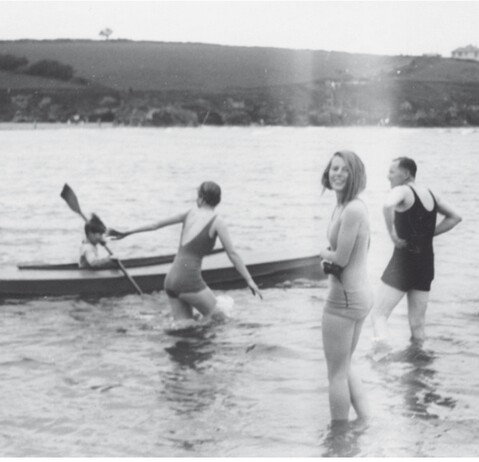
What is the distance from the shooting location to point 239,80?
196 ft

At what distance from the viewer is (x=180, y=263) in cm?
884

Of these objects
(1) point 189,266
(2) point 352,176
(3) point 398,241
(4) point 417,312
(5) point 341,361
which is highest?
(2) point 352,176

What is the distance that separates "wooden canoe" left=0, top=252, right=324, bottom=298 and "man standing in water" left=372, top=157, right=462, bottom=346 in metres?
4.53

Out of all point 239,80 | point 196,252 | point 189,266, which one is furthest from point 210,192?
point 239,80

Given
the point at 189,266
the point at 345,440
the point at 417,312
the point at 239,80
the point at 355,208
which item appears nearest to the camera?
the point at 355,208

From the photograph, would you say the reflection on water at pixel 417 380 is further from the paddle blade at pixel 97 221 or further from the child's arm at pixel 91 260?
the child's arm at pixel 91 260

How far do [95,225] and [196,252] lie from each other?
1616 millimetres

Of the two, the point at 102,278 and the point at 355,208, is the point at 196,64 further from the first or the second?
the point at 355,208

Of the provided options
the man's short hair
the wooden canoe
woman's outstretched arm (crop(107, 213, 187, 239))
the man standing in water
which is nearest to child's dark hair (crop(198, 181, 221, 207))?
woman's outstretched arm (crop(107, 213, 187, 239))

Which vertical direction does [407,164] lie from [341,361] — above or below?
above

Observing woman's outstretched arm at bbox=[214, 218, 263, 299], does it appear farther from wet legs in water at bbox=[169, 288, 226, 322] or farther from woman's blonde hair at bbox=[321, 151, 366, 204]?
woman's blonde hair at bbox=[321, 151, 366, 204]

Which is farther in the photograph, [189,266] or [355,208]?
[189,266]

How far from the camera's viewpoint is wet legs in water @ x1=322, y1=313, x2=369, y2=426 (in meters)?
5.55

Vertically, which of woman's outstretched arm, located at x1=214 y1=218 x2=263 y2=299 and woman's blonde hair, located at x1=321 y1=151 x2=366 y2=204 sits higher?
woman's blonde hair, located at x1=321 y1=151 x2=366 y2=204
